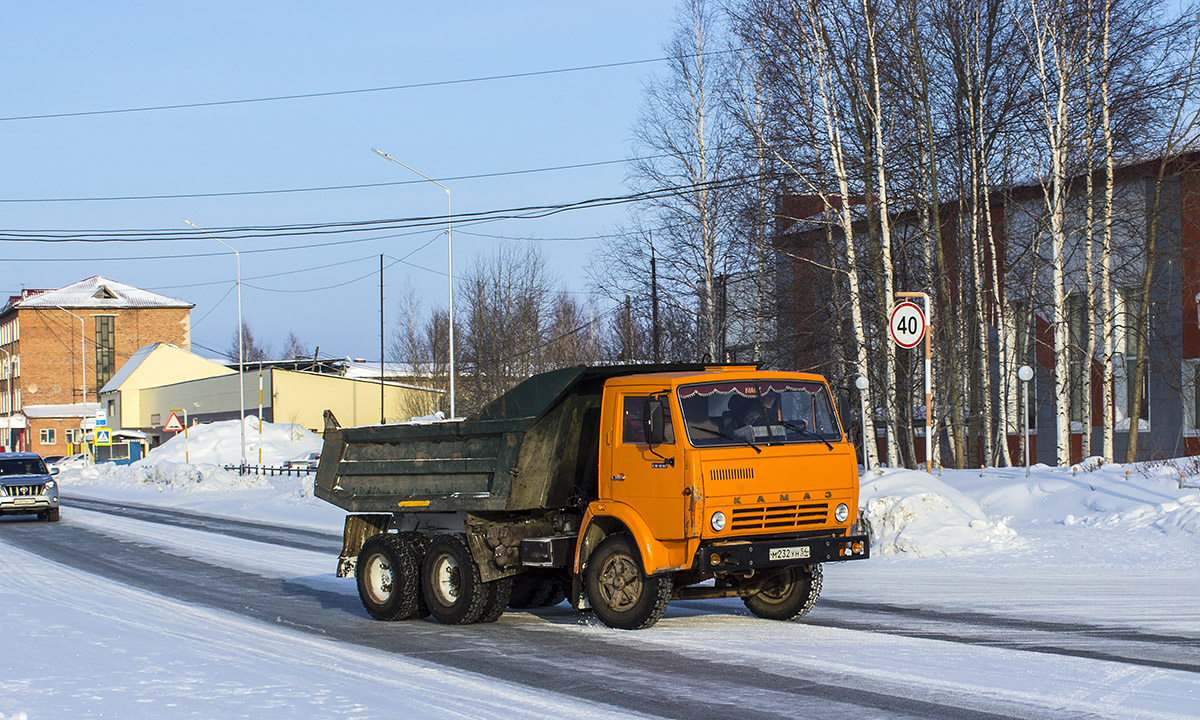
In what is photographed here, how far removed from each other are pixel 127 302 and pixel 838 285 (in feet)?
338

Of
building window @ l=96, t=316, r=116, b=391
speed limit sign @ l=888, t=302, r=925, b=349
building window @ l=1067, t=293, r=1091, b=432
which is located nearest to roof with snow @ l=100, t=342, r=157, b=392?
building window @ l=96, t=316, r=116, b=391

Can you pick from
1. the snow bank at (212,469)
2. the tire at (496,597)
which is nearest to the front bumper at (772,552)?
the tire at (496,597)

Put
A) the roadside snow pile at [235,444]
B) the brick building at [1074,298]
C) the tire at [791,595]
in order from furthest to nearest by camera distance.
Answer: the roadside snow pile at [235,444]
the brick building at [1074,298]
the tire at [791,595]

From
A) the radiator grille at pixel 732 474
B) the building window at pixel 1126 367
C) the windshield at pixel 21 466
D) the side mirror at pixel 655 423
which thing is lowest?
the windshield at pixel 21 466

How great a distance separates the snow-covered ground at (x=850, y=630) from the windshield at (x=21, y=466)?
33.1 feet

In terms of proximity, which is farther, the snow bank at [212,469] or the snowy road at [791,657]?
the snow bank at [212,469]

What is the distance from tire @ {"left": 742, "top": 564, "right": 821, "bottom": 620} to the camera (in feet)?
38.6

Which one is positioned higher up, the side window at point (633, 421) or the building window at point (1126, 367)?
the building window at point (1126, 367)

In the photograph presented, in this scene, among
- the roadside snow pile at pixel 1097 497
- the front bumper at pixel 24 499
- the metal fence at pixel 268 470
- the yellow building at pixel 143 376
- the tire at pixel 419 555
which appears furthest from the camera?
the yellow building at pixel 143 376

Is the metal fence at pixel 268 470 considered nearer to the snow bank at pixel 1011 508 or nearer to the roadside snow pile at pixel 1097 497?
the roadside snow pile at pixel 1097 497

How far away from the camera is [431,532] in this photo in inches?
518

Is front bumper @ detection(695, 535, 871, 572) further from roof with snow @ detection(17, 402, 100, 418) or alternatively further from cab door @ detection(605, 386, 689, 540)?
roof with snow @ detection(17, 402, 100, 418)

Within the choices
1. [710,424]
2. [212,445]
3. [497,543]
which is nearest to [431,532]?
[497,543]

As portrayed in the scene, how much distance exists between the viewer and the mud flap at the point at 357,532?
45.6ft
